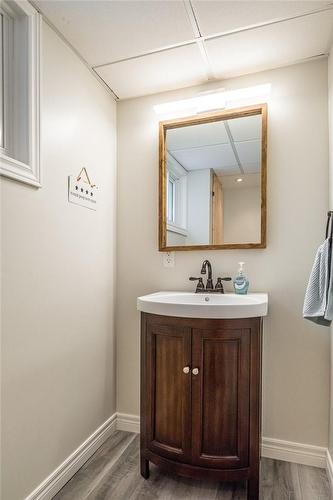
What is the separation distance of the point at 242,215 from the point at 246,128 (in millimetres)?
538

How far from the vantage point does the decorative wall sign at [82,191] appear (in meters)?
1.62

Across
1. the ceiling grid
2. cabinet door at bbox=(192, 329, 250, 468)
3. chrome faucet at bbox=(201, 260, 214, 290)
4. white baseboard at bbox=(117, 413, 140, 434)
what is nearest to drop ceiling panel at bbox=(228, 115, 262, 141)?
the ceiling grid

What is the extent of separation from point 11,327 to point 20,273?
22cm

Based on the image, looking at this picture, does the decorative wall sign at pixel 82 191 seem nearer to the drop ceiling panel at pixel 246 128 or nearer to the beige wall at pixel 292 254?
the beige wall at pixel 292 254

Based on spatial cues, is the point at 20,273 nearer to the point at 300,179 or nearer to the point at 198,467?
the point at 198,467

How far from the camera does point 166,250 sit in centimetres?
197

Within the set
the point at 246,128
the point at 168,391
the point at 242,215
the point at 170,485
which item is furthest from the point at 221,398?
the point at 246,128

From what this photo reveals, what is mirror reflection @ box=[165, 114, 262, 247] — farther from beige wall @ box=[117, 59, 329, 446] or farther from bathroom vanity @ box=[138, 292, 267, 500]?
bathroom vanity @ box=[138, 292, 267, 500]

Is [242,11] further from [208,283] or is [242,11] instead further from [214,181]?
[208,283]

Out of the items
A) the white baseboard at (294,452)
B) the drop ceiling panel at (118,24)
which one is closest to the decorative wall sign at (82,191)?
the drop ceiling panel at (118,24)

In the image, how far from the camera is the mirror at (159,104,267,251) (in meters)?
1.81

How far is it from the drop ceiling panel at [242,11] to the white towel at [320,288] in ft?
3.48

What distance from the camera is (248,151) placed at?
1840mm

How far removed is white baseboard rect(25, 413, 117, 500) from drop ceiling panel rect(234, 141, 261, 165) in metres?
1.89
